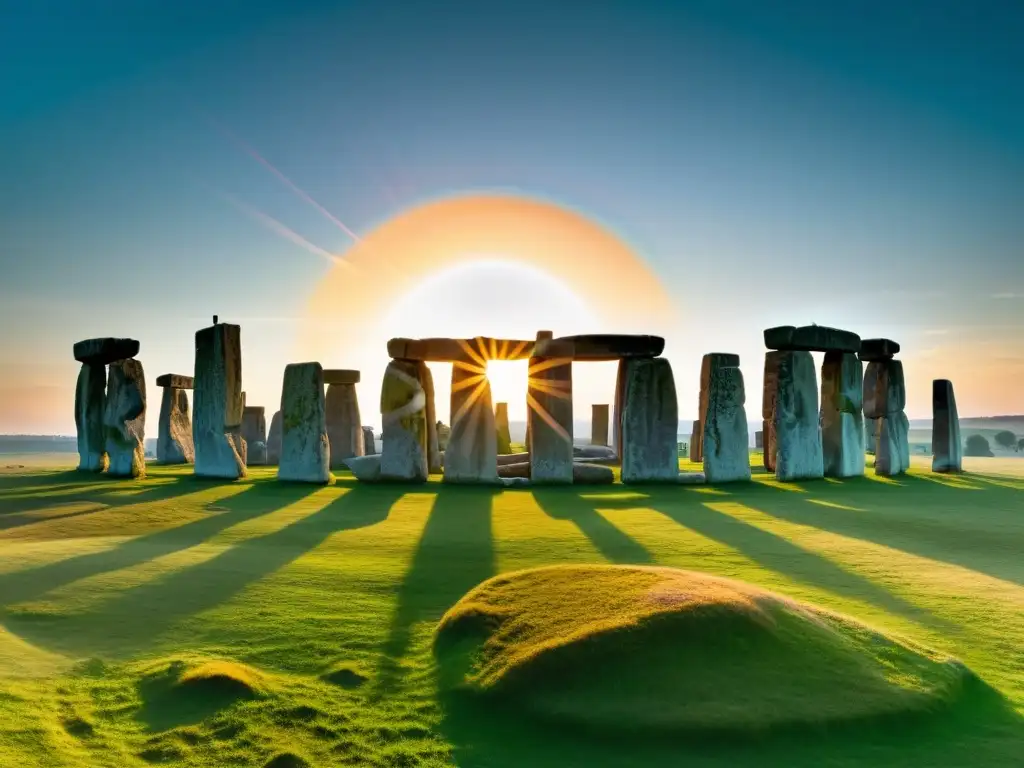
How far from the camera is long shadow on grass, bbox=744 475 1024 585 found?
285 inches

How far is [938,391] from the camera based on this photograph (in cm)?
1652

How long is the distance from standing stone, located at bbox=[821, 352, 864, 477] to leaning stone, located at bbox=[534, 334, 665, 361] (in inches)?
166

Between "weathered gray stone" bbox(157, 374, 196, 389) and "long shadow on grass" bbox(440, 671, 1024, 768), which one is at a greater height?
"weathered gray stone" bbox(157, 374, 196, 389)

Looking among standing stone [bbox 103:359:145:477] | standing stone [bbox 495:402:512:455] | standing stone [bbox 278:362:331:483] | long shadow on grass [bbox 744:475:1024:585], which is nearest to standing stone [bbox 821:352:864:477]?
long shadow on grass [bbox 744:475:1024:585]

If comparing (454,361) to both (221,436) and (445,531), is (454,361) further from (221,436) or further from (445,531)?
(445,531)

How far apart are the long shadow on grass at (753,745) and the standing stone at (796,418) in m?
11.5

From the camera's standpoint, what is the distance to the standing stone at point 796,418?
14227 millimetres

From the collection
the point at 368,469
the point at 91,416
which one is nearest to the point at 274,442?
the point at 91,416

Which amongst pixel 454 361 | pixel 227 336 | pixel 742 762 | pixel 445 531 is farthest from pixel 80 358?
pixel 742 762

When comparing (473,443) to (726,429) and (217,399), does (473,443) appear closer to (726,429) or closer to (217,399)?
(726,429)

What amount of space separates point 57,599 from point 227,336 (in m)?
9.79

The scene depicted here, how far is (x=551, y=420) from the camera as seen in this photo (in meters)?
13.8

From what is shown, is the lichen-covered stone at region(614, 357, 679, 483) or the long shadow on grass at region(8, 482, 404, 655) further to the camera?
the lichen-covered stone at region(614, 357, 679, 483)

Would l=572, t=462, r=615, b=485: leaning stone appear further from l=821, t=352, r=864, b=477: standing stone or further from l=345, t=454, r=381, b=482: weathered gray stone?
l=821, t=352, r=864, b=477: standing stone
